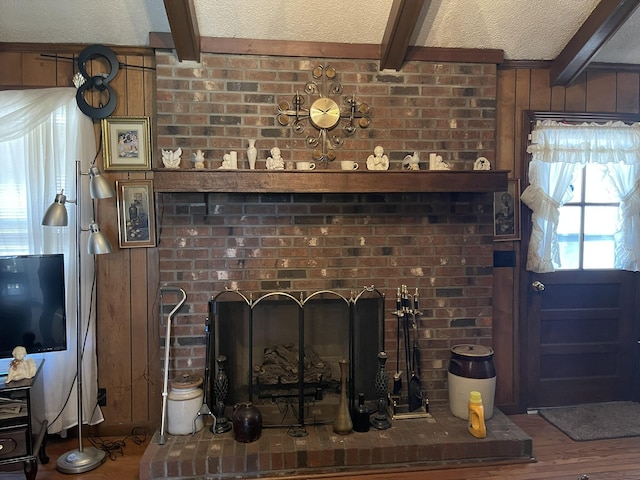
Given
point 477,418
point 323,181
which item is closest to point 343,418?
point 477,418

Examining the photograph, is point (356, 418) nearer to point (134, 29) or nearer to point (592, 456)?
point (592, 456)

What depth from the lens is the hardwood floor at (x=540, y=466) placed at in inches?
93.5

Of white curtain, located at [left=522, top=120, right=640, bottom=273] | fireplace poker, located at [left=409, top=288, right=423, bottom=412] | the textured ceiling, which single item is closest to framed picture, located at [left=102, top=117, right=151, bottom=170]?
the textured ceiling

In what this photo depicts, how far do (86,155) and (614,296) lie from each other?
11.9 ft

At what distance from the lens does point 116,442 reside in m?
2.73

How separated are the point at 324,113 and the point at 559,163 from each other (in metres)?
1.64

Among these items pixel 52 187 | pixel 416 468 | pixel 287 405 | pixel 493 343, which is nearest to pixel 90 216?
pixel 52 187

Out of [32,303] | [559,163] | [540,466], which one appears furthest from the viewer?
[559,163]

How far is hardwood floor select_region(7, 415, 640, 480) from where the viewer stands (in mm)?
2375

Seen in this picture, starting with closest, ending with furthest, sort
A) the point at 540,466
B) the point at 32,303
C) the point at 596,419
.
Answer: the point at 32,303 → the point at 540,466 → the point at 596,419

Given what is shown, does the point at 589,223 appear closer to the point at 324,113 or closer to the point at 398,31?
the point at 398,31

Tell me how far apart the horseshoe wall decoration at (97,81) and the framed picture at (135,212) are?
0.43 metres

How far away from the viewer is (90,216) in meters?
2.76

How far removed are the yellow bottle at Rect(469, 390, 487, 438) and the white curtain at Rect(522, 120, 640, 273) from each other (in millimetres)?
1054
